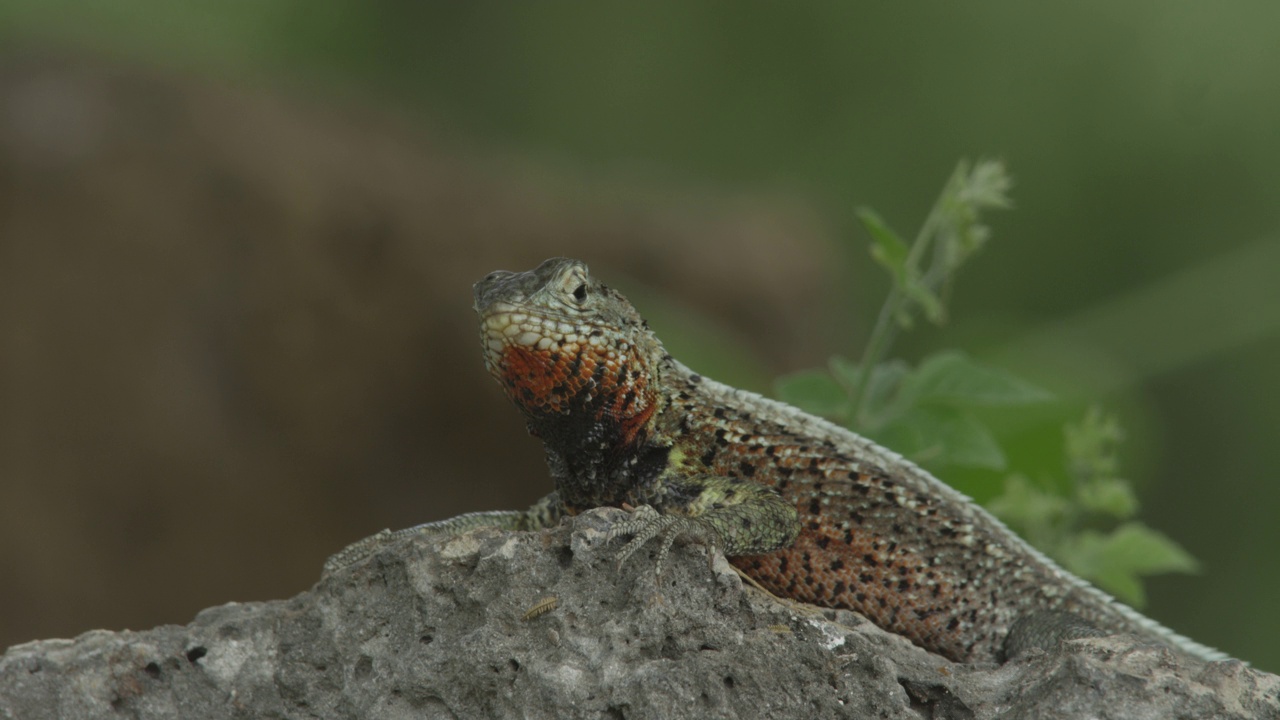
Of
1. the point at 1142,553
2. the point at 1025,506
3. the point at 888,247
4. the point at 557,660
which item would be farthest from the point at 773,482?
the point at 1142,553

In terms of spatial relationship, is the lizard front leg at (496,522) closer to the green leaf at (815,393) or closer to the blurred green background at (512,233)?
the green leaf at (815,393)

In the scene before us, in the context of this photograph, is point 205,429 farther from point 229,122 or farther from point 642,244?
point 642,244

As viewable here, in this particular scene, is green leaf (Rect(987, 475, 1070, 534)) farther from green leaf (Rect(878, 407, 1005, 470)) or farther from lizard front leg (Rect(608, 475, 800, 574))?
lizard front leg (Rect(608, 475, 800, 574))

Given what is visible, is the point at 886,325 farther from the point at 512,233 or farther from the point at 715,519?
the point at 512,233

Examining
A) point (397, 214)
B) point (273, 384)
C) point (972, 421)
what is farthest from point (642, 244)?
point (972, 421)

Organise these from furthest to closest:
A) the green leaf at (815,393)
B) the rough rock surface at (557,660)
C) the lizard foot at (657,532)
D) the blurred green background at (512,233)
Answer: the blurred green background at (512,233) < the green leaf at (815,393) < the lizard foot at (657,532) < the rough rock surface at (557,660)

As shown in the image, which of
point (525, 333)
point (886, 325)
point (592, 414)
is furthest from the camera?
point (886, 325)

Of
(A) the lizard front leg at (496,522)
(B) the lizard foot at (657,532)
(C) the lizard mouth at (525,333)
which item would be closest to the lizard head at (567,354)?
(C) the lizard mouth at (525,333)

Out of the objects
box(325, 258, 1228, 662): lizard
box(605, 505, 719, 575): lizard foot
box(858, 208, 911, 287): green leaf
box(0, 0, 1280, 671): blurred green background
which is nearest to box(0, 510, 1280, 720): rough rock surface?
box(605, 505, 719, 575): lizard foot
